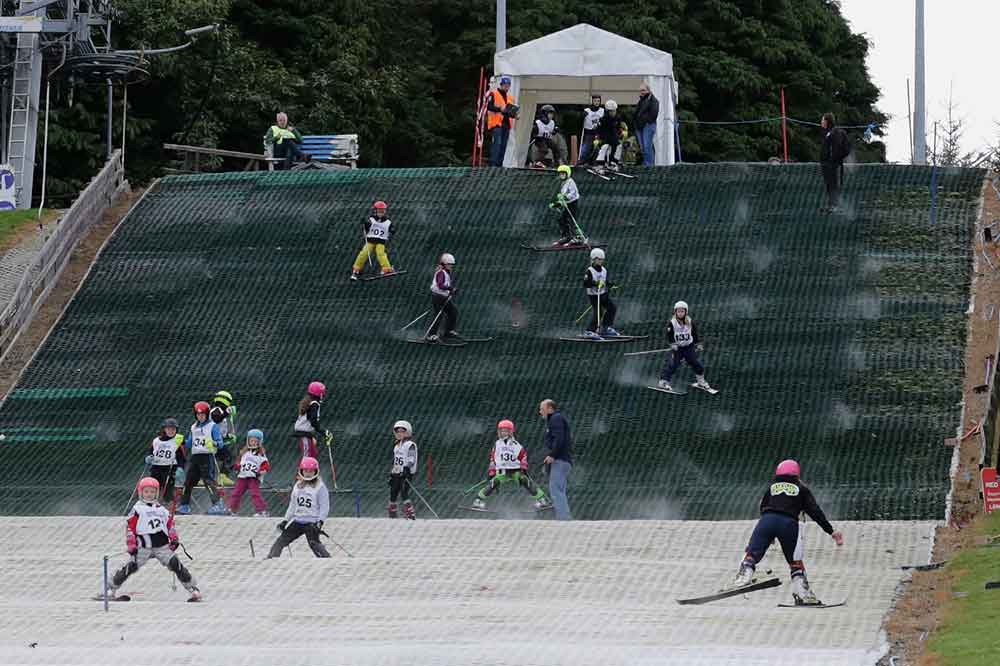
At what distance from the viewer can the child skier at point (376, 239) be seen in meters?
33.8

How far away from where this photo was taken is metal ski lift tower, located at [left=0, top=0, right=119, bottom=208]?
4306 centimetres

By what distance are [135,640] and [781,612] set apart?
19.1 ft

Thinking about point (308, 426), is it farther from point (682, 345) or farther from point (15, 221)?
point (15, 221)

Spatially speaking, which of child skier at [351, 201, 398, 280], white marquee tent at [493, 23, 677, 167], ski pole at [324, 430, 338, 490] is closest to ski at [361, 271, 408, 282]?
child skier at [351, 201, 398, 280]

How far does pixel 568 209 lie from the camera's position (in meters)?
34.7

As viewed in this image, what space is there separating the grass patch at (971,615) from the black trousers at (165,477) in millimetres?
10071

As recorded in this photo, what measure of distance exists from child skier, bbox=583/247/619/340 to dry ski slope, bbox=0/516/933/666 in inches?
325

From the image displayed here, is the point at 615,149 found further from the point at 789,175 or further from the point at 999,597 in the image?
the point at 999,597

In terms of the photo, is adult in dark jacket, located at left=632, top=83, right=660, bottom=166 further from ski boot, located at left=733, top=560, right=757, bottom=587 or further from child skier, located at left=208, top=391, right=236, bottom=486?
ski boot, located at left=733, top=560, right=757, bottom=587

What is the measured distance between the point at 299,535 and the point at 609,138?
743 inches

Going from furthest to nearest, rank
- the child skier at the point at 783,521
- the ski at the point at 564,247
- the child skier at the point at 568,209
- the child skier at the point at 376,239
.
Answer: the ski at the point at 564,247 → the child skier at the point at 568,209 → the child skier at the point at 376,239 → the child skier at the point at 783,521

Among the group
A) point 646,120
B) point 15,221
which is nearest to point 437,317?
point 646,120

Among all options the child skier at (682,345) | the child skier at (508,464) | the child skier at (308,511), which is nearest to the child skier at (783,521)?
the child skier at (308,511)

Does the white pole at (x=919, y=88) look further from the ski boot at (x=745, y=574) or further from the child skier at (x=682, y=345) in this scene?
the ski boot at (x=745, y=574)
